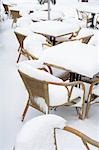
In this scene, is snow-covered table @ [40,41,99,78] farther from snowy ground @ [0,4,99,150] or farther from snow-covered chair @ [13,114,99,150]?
snow-covered chair @ [13,114,99,150]

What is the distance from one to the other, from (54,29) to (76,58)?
66.3 inches

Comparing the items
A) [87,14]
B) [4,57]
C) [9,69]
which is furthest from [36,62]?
[87,14]

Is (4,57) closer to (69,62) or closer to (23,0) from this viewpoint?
(69,62)

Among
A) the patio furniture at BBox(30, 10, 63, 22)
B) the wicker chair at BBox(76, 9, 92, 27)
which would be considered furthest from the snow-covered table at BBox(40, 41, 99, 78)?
the wicker chair at BBox(76, 9, 92, 27)

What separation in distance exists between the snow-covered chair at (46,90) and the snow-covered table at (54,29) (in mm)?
1615

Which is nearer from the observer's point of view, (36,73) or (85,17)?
(36,73)

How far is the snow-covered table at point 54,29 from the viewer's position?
4339mm

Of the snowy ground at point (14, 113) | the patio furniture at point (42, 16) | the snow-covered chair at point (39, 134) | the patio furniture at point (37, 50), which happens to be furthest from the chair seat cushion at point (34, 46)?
the patio furniture at point (42, 16)

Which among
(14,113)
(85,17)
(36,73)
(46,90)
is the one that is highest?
(36,73)

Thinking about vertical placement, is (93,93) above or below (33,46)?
below

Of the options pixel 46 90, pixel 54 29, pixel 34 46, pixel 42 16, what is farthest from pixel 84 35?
pixel 46 90

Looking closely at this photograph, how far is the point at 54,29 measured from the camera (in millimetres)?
4426

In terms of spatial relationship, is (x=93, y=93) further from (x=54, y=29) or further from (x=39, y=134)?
(x=54, y=29)

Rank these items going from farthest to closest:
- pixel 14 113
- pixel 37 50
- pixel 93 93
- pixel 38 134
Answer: pixel 37 50
pixel 14 113
pixel 93 93
pixel 38 134
